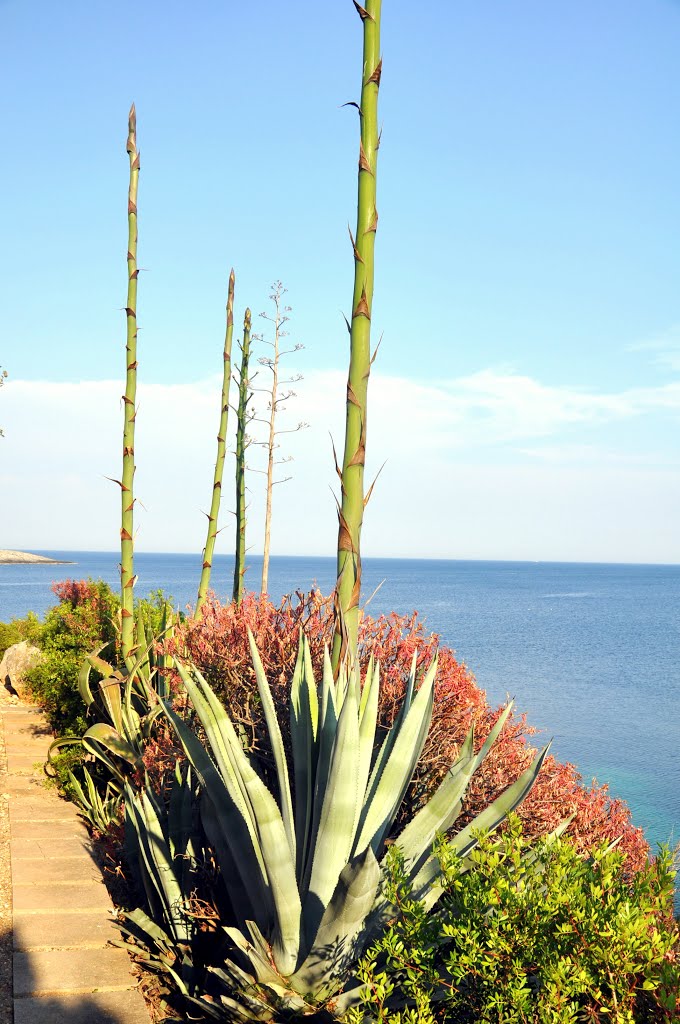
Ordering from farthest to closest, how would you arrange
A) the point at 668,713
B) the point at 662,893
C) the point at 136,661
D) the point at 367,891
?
the point at 668,713 → the point at 136,661 → the point at 367,891 → the point at 662,893

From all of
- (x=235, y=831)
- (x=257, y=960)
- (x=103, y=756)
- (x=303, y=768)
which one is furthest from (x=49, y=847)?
(x=303, y=768)

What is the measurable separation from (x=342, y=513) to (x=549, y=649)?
53.2 metres

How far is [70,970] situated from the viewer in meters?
4.34

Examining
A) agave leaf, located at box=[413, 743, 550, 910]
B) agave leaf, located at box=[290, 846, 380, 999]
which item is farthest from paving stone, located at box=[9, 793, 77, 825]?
agave leaf, located at box=[413, 743, 550, 910]

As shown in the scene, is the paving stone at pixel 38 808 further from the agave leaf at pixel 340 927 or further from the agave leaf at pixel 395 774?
the agave leaf at pixel 395 774

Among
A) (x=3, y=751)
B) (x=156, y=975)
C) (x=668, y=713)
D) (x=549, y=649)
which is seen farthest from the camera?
(x=549, y=649)

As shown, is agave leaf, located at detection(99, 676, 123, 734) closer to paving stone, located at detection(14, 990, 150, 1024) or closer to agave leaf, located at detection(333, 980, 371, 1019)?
paving stone, located at detection(14, 990, 150, 1024)

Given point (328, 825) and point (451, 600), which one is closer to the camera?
point (328, 825)

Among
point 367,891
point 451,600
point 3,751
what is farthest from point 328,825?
point 451,600

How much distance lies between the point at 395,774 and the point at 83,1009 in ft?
6.43

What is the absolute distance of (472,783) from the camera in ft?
16.2

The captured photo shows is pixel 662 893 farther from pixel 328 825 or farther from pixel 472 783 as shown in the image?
pixel 472 783

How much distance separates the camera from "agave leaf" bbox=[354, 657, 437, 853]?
367 cm

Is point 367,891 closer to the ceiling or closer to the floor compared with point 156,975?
closer to the ceiling
